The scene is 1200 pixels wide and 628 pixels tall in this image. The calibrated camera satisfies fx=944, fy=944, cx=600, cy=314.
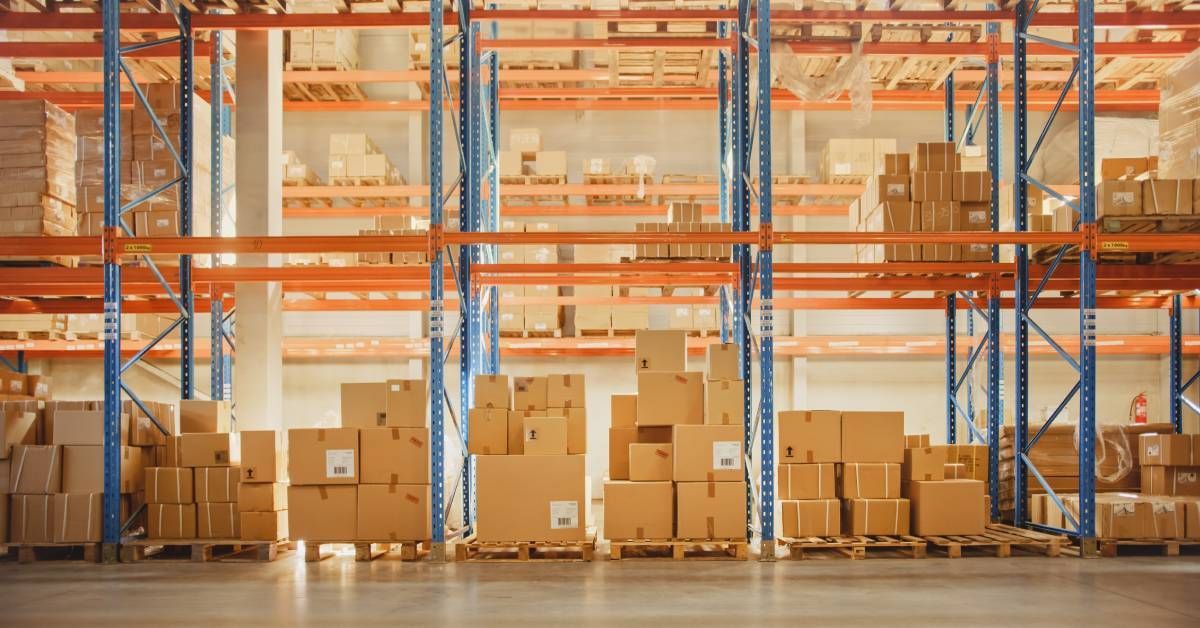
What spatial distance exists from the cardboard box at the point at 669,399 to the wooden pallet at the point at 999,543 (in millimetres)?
2350

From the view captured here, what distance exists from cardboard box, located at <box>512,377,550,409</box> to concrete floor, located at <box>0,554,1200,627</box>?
142 cm

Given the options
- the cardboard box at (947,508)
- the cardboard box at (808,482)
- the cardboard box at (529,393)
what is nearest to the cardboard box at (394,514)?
the cardboard box at (529,393)

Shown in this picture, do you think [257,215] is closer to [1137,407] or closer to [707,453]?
[707,453]

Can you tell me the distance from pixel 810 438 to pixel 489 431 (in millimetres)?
2815

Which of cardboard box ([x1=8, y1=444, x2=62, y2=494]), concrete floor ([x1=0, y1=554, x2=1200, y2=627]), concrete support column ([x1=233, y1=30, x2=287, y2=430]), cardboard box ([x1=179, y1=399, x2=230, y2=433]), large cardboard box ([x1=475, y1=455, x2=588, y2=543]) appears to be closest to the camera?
concrete floor ([x1=0, y1=554, x2=1200, y2=627])

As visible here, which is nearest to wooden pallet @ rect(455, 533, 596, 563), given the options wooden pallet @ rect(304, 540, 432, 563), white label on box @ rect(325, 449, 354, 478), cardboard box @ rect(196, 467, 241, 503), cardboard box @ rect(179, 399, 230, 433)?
wooden pallet @ rect(304, 540, 432, 563)

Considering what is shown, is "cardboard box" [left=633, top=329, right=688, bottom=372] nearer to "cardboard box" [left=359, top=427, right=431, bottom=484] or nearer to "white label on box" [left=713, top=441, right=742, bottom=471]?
"white label on box" [left=713, top=441, right=742, bottom=471]

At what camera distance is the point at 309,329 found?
15180 mm

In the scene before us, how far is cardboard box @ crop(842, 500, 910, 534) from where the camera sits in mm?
8312

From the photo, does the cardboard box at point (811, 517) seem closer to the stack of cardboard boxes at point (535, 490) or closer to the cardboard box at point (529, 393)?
the stack of cardboard boxes at point (535, 490)

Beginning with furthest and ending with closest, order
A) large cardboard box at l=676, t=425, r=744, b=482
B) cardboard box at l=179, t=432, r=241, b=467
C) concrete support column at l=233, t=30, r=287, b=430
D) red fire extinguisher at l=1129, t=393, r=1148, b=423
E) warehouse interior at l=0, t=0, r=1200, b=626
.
Result: red fire extinguisher at l=1129, t=393, r=1148, b=423 < concrete support column at l=233, t=30, r=287, b=430 < cardboard box at l=179, t=432, r=241, b=467 < large cardboard box at l=676, t=425, r=744, b=482 < warehouse interior at l=0, t=0, r=1200, b=626

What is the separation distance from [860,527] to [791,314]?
7.25m

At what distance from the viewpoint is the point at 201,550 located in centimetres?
823

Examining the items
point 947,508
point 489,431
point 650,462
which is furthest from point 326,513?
point 947,508
